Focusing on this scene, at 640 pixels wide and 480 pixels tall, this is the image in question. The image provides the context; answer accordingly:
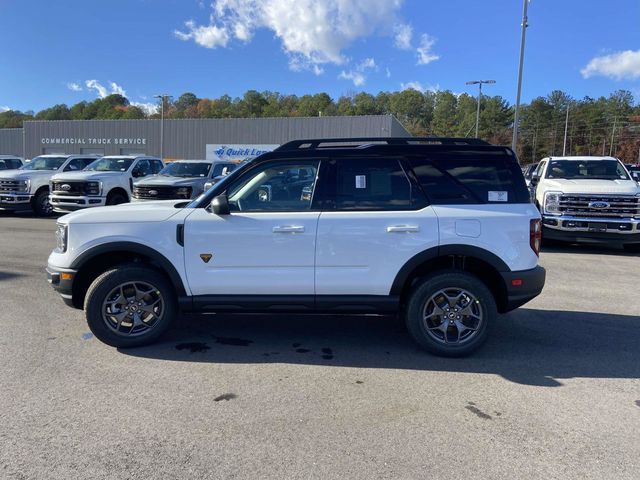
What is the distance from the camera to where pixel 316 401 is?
366cm

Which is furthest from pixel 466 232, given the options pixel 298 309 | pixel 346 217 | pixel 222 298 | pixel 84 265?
pixel 84 265

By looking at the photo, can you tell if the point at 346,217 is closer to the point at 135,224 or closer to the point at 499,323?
the point at 135,224

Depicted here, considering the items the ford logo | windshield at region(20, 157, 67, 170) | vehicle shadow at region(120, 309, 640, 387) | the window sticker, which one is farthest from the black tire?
the window sticker

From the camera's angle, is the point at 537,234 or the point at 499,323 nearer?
the point at 537,234

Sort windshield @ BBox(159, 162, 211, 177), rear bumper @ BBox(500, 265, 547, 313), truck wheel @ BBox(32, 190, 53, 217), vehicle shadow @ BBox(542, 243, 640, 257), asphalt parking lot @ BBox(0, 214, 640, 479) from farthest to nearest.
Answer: truck wheel @ BBox(32, 190, 53, 217) < windshield @ BBox(159, 162, 211, 177) < vehicle shadow @ BBox(542, 243, 640, 257) < rear bumper @ BBox(500, 265, 547, 313) < asphalt parking lot @ BBox(0, 214, 640, 479)

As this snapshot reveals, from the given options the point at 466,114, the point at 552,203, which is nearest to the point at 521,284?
the point at 552,203

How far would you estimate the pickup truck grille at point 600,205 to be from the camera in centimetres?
1004

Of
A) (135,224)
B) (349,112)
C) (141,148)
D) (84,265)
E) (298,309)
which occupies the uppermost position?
(349,112)

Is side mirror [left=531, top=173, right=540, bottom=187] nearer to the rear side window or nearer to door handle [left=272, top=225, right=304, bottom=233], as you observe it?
the rear side window

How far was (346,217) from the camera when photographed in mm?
4410

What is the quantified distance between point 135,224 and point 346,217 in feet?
6.31

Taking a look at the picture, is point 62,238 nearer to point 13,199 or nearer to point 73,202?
point 73,202

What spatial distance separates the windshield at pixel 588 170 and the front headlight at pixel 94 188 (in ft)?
39.4

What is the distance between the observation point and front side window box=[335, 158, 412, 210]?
177 inches
